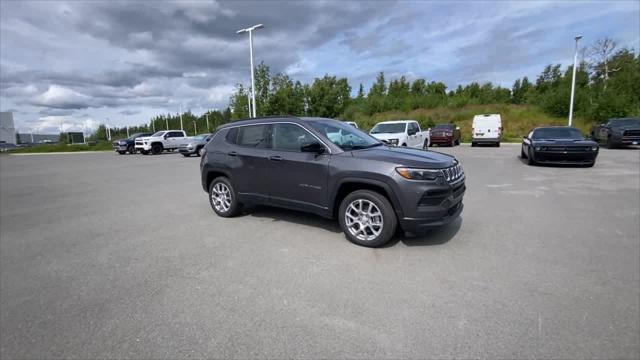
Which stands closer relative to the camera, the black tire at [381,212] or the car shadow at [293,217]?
the black tire at [381,212]

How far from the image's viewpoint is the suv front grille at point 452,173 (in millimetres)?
4312

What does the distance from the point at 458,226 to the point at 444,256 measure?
53.1 inches

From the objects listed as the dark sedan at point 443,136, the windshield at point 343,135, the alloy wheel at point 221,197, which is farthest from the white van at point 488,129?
the alloy wheel at point 221,197

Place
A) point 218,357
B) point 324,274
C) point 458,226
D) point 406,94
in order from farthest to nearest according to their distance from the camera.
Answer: point 406,94, point 458,226, point 324,274, point 218,357

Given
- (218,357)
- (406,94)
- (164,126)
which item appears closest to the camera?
(218,357)

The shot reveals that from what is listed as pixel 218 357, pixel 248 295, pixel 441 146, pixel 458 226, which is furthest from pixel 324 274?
pixel 441 146

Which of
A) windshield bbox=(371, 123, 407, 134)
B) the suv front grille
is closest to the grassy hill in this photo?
windshield bbox=(371, 123, 407, 134)

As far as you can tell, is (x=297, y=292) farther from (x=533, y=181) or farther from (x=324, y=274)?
Answer: (x=533, y=181)

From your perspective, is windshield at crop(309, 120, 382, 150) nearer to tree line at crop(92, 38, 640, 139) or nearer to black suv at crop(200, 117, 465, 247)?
black suv at crop(200, 117, 465, 247)

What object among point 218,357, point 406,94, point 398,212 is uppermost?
point 406,94

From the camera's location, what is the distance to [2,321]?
3.03 m

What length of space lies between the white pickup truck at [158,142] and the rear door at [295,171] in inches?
989

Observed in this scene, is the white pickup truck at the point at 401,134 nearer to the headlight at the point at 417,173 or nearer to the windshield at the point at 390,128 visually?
the windshield at the point at 390,128

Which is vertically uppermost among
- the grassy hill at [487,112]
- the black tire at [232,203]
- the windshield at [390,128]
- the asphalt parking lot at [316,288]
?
the grassy hill at [487,112]
